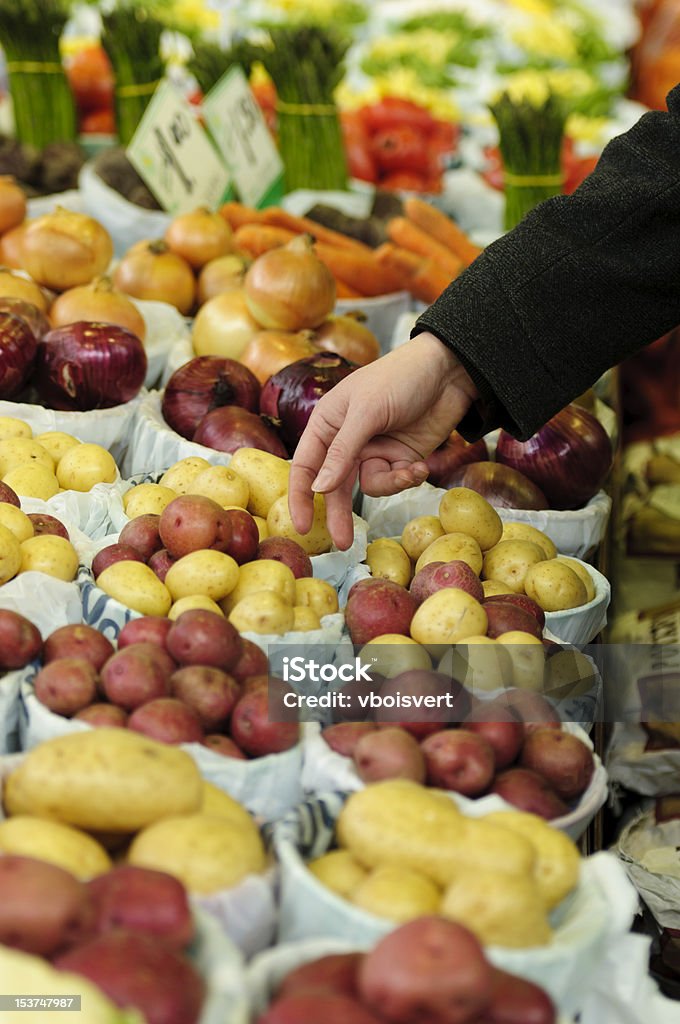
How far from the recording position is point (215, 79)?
410 cm

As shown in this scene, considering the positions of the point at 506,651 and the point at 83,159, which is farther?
the point at 83,159

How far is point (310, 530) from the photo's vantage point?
71.7 inches

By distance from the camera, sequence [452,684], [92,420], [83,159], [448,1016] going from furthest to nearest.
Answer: [83,159], [92,420], [452,684], [448,1016]

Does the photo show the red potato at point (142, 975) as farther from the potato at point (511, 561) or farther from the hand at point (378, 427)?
the potato at point (511, 561)

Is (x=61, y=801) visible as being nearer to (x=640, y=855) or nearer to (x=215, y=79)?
(x=640, y=855)

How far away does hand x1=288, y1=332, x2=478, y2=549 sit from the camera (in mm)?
1671

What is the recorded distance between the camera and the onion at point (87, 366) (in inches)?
90.2

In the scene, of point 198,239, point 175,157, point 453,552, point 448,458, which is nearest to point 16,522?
point 453,552

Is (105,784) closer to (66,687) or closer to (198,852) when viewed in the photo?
(198,852)

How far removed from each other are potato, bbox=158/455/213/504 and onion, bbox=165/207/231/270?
48.8 inches

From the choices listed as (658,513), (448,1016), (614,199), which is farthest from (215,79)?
(448,1016)

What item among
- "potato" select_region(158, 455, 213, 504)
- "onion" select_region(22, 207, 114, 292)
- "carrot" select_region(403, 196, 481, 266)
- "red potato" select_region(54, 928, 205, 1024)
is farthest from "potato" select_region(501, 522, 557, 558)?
"carrot" select_region(403, 196, 481, 266)

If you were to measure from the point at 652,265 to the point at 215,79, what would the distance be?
109 inches

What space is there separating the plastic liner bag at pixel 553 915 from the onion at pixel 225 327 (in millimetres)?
1614
